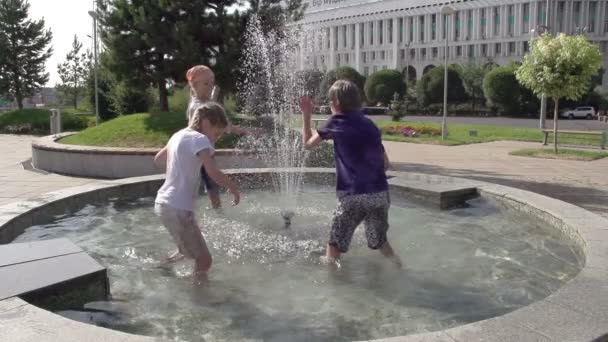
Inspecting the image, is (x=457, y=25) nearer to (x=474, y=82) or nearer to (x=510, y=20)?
(x=510, y=20)

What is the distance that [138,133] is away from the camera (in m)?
13.2

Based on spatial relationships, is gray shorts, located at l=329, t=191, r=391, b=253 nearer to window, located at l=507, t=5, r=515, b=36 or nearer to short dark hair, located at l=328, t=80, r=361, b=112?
short dark hair, located at l=328, t=80, r=361, b=112

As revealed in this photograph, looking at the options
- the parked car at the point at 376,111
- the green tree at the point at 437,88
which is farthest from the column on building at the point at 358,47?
the parked car at the point at 376,111

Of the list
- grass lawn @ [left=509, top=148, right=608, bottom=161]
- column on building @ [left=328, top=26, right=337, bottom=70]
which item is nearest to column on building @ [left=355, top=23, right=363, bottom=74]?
column on building @ [left=328, top=26, right=337, bottom=70]

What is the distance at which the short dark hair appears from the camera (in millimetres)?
4312

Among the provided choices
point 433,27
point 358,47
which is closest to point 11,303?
point 433,27

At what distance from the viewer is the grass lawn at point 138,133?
1270 centimetres

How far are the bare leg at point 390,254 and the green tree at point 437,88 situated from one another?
45964mm

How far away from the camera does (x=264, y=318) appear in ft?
12.6

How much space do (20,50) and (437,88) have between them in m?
32.0

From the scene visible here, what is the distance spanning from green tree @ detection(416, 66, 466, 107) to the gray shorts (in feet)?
152

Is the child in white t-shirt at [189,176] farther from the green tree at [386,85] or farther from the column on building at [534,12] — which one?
the column on building at [534,12]

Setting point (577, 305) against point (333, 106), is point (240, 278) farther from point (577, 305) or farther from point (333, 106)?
point (577, 305)

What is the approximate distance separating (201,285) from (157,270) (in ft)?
2.10
